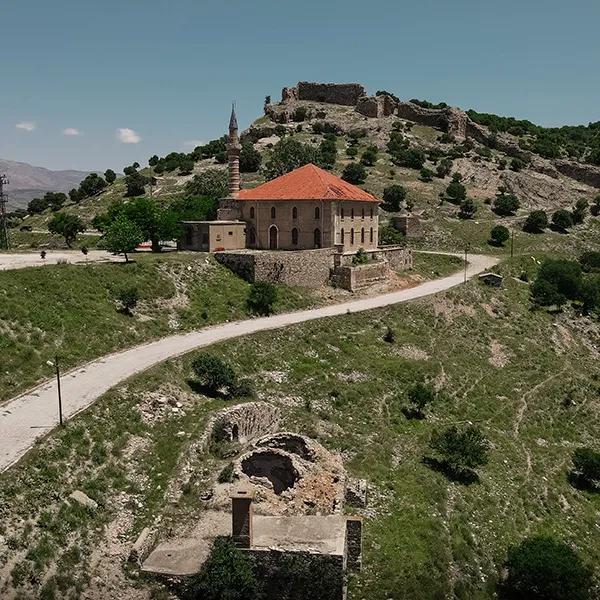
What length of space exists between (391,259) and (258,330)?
25.7 meters

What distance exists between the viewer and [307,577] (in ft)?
71.6

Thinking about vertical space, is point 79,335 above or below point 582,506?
above

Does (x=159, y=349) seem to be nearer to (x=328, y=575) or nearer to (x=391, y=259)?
(x=328, y=575)

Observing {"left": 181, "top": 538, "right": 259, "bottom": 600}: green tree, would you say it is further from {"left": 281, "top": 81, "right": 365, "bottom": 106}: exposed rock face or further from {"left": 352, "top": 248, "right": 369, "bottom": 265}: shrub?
{"left": 281, "top": 81, "right": 365, "bottom": 106}: exposed rock face

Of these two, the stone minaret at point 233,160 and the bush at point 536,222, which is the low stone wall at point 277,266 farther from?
the bush at point 536,222

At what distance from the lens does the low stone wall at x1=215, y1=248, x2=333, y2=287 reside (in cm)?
5403

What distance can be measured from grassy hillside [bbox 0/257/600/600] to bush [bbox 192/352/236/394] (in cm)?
96

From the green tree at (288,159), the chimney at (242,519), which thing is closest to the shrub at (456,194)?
the green tree at (288,159)

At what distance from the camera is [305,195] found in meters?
62.1

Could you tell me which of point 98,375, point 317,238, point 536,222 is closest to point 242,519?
point 98,375

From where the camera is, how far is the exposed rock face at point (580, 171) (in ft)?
375

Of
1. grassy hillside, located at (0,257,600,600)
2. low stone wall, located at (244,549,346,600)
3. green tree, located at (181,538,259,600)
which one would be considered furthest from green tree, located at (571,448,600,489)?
green tree, located at (181,538,259,600)

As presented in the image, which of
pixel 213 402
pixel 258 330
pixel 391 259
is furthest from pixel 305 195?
pixel 213 402

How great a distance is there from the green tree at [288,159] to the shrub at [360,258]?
108 ft
